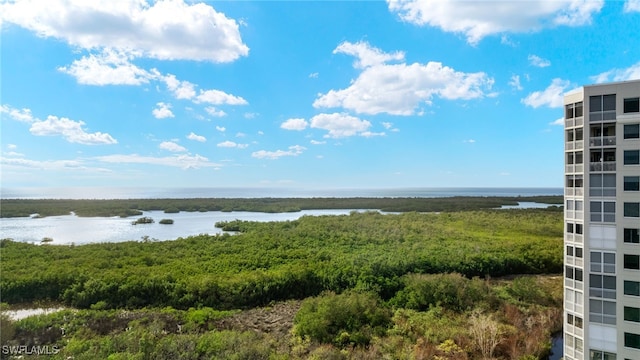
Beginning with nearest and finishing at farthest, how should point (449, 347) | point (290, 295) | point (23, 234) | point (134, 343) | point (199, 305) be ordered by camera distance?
point (134, 343)
point (449, 347)
point (199, 305)
point (290, 295)
point (23, 234)

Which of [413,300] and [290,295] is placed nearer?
[413,300]

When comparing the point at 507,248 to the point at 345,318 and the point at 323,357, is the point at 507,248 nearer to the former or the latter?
the point at 345,318

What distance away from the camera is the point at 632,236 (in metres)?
8.00

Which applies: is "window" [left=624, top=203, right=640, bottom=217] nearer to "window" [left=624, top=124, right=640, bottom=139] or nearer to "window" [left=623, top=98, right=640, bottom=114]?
"window" [left=624, top=124, right=640, bottom=139]

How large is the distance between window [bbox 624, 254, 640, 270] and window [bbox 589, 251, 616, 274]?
0.24 metres

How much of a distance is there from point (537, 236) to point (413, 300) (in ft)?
53.2

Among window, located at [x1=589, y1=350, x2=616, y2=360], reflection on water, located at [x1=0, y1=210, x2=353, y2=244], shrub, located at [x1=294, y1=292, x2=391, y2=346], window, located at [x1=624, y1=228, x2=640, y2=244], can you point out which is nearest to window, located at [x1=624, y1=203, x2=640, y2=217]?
window, located at [x1=624, y1=228, x2=640, y2=244]

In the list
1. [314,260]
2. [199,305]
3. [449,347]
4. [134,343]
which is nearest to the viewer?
[134,343]

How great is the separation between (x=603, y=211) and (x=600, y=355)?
3.55 metres

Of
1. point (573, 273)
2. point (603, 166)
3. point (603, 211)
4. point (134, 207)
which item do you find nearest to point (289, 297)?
point (573, 273)

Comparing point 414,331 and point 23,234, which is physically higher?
point 23,234

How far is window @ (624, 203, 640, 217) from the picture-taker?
26.1 feet

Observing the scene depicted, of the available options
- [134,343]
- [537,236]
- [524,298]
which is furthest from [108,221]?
[537,236]

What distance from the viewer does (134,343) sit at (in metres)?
8.70
